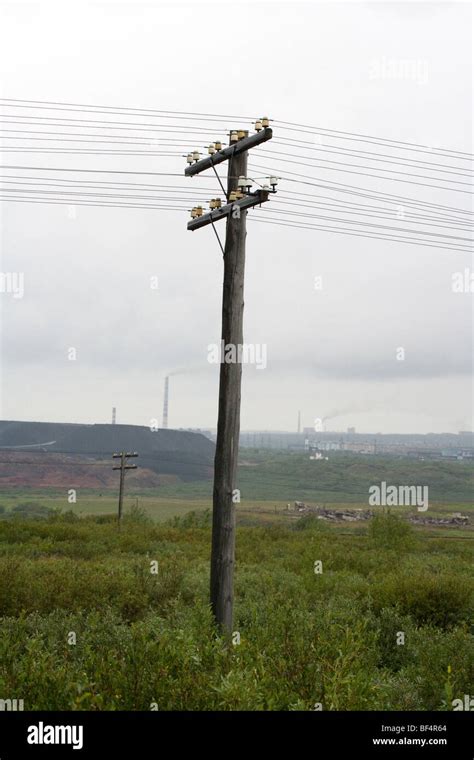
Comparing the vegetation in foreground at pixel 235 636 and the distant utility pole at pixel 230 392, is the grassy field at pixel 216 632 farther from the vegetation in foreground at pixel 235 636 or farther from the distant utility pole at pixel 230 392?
the distant utility pole at pixel 230 392

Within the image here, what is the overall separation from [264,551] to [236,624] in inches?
539

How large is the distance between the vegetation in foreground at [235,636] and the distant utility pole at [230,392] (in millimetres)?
718

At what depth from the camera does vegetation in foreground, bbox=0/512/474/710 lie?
276 inches

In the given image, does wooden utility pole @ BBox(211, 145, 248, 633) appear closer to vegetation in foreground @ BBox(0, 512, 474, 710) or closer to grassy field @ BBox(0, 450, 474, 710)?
grassy field @ BBox(0, 450, 474, 710)

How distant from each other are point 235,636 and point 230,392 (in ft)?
11.8

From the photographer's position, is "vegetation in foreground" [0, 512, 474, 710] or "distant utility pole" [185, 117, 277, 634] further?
"distant utility pole" [185, 117, 277, 634]

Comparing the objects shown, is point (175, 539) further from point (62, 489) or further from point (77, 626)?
point (62, 489)

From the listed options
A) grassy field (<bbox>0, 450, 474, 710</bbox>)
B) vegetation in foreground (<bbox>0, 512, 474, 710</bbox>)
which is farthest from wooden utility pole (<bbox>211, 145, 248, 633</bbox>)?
vegetation in foreground (<bbox>0, 512, 474, 710</bbox>)

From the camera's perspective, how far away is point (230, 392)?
11.8 metres

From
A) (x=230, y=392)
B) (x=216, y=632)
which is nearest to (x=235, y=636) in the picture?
(x=216, y=632)

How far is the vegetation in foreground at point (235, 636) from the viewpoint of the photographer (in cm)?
700

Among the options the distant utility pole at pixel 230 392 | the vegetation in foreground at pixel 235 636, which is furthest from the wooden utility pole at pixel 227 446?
the vegetation in foreground at pixel 235 636

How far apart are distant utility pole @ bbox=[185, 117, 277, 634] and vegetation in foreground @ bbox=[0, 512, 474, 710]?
0.72m

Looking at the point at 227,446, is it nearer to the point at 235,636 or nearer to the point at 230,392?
the point at 230,392
